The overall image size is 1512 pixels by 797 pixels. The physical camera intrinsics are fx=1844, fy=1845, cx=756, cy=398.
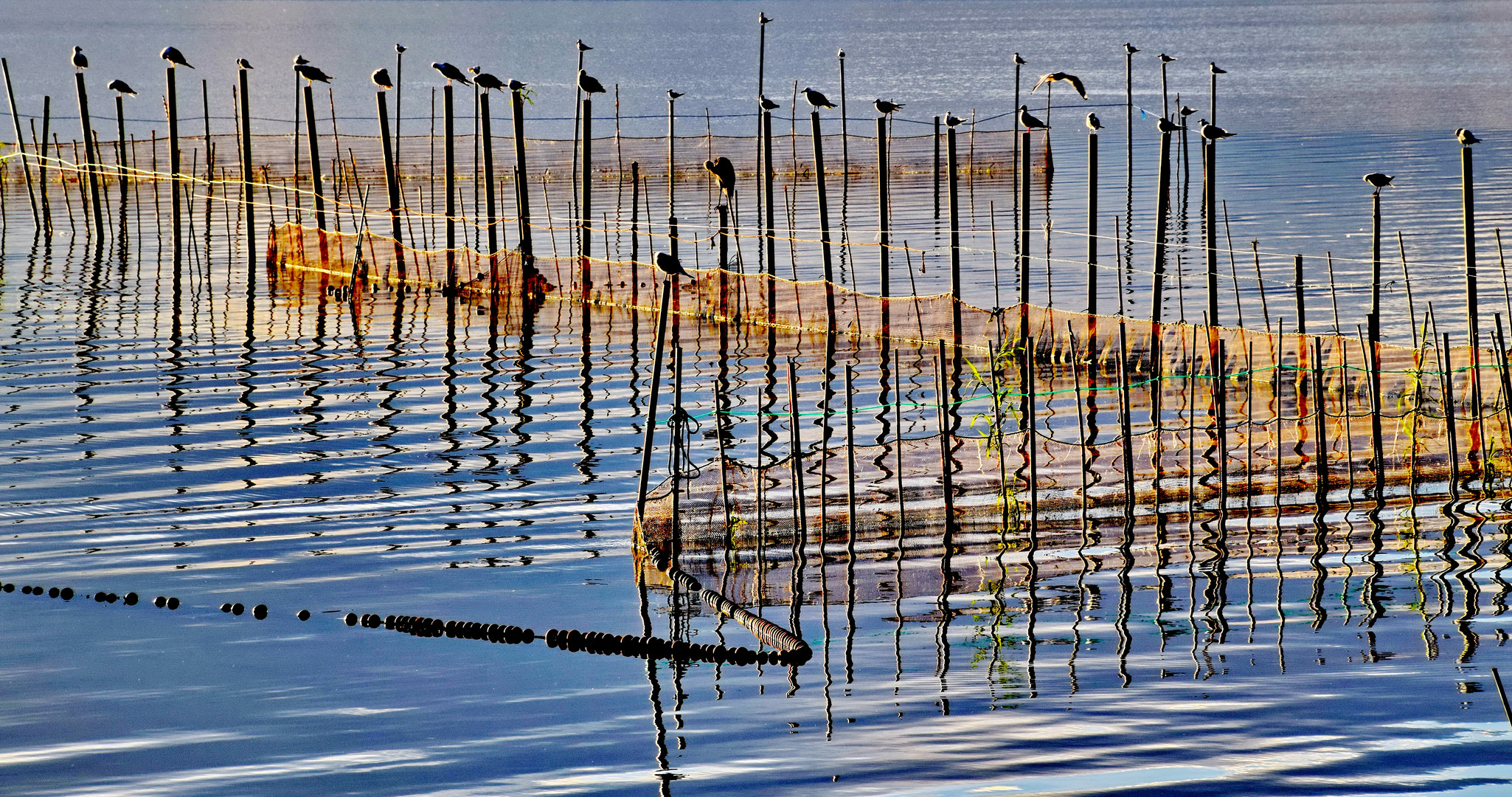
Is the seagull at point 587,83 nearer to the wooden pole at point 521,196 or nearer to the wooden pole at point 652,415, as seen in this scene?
the wooden pole at point 521,196

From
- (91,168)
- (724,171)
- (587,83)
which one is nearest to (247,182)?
(91,168)

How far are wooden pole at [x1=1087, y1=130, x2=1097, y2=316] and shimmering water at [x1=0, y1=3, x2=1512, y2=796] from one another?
2.53 metres

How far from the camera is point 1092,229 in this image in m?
20.2

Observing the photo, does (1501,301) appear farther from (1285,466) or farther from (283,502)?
(283,502)

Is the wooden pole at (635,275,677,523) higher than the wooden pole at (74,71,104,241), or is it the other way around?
the wooden pole at (74,71,104,241)

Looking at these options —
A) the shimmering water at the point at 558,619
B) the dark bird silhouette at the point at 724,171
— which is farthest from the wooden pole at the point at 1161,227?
the dark bird silhouette at the point at 724,171

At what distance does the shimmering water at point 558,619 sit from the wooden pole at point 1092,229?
8.31ft

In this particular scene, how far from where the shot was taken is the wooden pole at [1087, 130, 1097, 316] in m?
18.9

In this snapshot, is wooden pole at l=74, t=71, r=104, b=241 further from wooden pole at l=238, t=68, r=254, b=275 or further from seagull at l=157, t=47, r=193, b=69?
seagull at l=157, t=47, r=193, b=69

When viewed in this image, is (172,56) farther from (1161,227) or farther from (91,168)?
(1161,227)

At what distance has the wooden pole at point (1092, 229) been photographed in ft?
62.1

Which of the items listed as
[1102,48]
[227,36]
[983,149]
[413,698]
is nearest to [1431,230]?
Result: [983,149]

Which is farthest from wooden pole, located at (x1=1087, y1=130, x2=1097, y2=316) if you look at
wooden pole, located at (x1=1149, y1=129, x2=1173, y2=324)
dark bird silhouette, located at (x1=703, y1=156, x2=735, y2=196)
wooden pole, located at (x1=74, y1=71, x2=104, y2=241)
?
wooden pole, located at (x1=74, y1=71, x2=104, y2=241)

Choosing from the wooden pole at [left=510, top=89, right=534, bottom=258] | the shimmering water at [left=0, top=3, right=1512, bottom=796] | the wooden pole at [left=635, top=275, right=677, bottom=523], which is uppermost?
the wooden pole at [left=510, top=89, right=534, bottom=258]
